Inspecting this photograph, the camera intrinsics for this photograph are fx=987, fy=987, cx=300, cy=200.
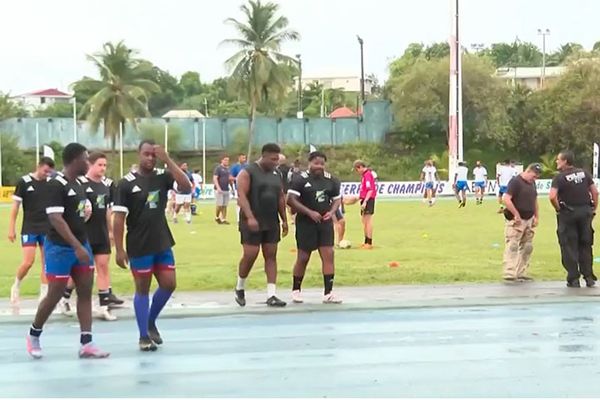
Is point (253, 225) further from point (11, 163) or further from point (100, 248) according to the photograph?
point (11, 163)

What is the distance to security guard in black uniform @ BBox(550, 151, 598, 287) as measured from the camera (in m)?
14.0

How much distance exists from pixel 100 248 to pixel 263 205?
2.03 meters

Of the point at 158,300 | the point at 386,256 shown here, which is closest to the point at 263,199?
the point at 158,300

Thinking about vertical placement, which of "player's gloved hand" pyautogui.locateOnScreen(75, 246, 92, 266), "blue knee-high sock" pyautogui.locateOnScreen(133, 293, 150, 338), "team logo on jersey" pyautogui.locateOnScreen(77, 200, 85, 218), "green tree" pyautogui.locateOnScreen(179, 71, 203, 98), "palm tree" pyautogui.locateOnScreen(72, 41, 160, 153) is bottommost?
"blue knee-high sock" pyautogui.locateOnScreen(133, 293, 150, 338)

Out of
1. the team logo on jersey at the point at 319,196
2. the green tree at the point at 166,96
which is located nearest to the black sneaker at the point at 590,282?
the team logo on jersey at the point at 319,196

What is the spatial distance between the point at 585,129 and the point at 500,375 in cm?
6863

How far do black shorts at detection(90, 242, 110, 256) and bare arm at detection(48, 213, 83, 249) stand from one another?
9.11ft

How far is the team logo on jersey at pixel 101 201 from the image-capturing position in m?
11.5

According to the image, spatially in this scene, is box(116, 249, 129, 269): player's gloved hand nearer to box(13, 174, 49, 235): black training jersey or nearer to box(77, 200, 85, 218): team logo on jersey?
box(77, 200, 85, 218): team logo on jersey

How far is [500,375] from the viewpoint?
8141 mm

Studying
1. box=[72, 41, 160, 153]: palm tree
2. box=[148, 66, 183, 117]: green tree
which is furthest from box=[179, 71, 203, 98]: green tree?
box=[72, 41, 160, 153]: palm tree

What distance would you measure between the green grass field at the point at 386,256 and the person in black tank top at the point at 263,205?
1961mm

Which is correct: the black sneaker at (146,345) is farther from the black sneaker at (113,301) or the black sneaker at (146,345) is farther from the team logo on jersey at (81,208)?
the black sneaker at (113,301)

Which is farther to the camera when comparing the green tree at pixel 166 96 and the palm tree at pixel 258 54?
the green tree at pixel 166 96
